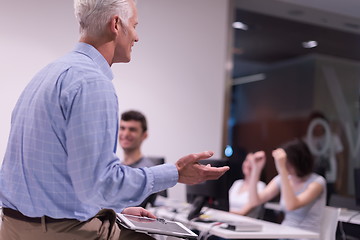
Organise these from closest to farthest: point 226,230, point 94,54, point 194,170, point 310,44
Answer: point 194,170 → point 94,54 → point 226,230 → point 310,44

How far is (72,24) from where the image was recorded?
16.8 feet

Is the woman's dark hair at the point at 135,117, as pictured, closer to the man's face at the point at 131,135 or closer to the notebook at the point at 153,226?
the man's face at the point at 131,135

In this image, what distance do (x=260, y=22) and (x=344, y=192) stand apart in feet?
9.10

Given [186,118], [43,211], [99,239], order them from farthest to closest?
[186,118]
[99,239]
[43,211]

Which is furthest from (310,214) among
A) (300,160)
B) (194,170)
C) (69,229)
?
(69,229)

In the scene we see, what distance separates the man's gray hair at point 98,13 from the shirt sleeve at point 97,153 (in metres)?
0.26

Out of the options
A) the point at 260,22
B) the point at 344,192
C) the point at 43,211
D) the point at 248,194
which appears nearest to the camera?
the point at 43,211

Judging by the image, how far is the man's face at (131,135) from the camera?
459 cm

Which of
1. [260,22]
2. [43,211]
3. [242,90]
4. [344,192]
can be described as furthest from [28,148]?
[242,90]

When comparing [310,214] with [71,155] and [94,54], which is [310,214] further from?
[71,155]

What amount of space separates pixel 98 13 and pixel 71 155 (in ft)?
1.63

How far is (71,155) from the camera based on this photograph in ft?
5.17

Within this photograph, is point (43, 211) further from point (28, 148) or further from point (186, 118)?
point (186, 118)

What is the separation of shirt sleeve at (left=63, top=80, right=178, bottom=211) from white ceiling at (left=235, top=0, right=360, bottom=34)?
5135 millimetres
